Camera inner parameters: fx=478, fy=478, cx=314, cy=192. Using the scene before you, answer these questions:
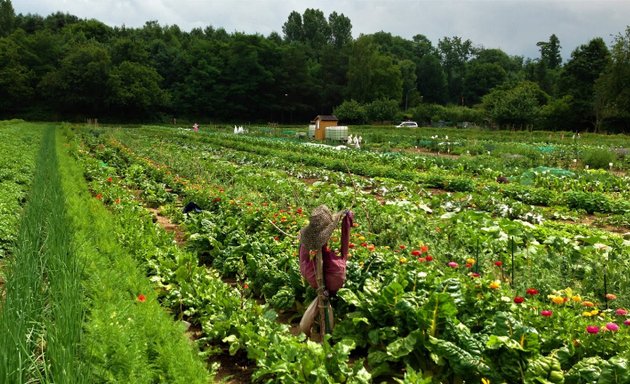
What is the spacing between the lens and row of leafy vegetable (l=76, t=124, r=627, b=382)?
319 cm

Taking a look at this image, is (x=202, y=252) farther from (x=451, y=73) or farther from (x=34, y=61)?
(x=451, y=73)

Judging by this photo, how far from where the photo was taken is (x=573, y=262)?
540cm

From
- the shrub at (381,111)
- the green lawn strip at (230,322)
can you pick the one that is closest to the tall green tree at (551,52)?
the shrub at (381,111)

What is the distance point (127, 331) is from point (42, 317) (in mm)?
653

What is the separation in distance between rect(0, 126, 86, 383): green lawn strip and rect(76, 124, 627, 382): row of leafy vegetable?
195 cm

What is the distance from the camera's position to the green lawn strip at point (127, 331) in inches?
116

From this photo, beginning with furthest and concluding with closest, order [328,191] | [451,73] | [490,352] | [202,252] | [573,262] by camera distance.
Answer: [451,73] → [328,191] → [202,252] → [573,262] → [490,352]

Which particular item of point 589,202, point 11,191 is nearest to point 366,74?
point 589,202

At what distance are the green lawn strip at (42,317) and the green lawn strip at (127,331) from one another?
148 millimetres

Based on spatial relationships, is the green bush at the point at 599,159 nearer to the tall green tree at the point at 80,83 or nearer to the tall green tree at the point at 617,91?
the tall green tree at the point at 617,91

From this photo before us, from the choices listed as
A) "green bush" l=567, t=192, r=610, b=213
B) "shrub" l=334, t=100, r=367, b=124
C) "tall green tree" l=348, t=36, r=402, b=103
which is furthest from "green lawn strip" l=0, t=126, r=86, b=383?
"tall green tree" l=348, t=36, r=402, b=103

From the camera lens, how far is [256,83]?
6862 cm

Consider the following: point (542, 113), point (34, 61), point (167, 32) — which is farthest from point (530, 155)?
point (167, 32)

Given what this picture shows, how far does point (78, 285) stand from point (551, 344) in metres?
3.49
